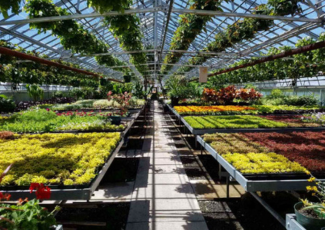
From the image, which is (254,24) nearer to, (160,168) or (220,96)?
(160,168)

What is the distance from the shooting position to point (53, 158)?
138 inches

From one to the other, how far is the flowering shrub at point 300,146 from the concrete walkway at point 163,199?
163 cm

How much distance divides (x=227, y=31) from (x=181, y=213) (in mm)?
6817

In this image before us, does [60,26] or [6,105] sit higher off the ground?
[60,26]

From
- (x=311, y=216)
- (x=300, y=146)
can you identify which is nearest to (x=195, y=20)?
(x=300, y=146)

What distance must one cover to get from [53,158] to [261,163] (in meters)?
2.99

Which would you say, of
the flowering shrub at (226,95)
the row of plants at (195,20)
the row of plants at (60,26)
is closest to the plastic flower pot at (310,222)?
the row of plants at (195,20)

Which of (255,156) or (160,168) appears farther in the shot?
(160,168)

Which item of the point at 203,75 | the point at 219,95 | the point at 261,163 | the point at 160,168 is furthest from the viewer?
the point at 219,95

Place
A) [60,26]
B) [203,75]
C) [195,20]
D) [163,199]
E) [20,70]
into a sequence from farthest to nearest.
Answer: [203,75], [20,70], [195,20], [60,26], [163,199]

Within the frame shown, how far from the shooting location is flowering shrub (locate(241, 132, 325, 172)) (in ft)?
10.4

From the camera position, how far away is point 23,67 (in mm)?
9984

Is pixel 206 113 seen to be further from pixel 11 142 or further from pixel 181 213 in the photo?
pixel 11 142

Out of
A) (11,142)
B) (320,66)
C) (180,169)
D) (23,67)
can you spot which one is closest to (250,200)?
(180,169)
